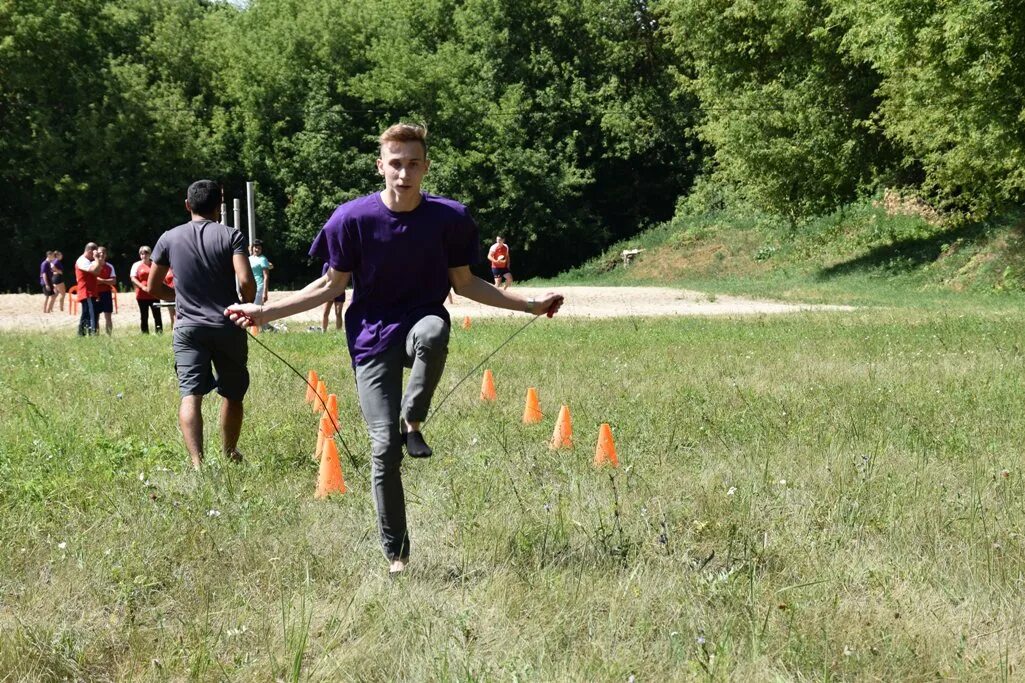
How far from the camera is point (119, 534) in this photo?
511 centimetres

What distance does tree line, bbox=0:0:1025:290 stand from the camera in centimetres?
3631

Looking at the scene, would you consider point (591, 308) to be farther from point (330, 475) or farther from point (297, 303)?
point (297, 303)

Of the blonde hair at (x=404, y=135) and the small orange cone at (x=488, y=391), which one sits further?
the small orange cone at (x=488, y=391)

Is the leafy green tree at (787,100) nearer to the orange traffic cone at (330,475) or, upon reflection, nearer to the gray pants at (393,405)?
the orange traffic cone at (330,475)

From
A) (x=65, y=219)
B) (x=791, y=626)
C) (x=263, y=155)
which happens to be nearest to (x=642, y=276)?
(x=263, y=155)

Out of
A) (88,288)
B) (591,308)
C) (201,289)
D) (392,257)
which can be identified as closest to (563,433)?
(201,289)

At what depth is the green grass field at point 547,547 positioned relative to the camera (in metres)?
3.84

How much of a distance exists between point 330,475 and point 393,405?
1687 mm

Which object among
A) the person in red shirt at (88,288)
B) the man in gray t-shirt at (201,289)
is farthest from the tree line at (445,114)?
the man in gray t-shirt at (201,289)

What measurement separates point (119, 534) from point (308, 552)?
2.74 feet

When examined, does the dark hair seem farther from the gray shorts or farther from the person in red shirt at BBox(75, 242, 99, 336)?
the person in red shirt at BBox(75, 242, 99, 336)

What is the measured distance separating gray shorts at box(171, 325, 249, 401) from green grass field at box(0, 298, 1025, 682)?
52 centimetres

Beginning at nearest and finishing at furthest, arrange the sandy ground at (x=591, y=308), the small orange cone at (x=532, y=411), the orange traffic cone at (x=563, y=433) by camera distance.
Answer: the orange traffic cone at (x=563, y=433)
the small orange cone at (x=532, y=411)
the sandy ground at (x=591, y=308)

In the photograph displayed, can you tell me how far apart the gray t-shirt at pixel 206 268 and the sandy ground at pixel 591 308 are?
14415 mm
